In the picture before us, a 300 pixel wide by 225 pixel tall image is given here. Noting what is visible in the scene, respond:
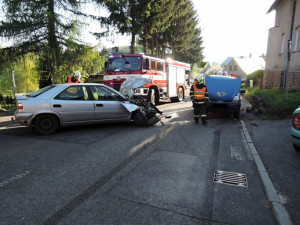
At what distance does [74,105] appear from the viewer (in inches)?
251

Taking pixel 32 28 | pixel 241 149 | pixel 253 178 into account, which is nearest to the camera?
pixel 253 178

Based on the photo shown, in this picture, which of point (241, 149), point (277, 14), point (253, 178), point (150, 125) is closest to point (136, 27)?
point (277, 14)

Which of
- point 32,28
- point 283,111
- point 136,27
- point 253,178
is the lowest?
point 253,178

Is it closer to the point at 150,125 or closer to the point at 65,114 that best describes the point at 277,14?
the point at 150,125

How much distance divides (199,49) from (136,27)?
3144 cm

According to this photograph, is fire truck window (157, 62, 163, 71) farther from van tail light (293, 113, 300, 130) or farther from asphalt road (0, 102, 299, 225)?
van tail light (293, 113, 300, 130)

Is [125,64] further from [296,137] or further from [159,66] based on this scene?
[296,137]

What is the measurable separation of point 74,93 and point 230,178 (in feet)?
16.5

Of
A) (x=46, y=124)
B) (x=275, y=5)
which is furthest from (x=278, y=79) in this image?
(x=46, y=124)

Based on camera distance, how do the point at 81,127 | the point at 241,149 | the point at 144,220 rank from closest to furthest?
the point at 144,220 < the point at 241,149 < the point at 81,127

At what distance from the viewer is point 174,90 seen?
47.7ft

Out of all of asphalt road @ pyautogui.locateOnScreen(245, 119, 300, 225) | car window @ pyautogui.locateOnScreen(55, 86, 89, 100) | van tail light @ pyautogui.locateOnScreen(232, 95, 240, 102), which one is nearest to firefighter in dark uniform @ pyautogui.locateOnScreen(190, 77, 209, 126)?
van tail light @ pyautogui.locateOnScreen(232, 95, 240, 102)

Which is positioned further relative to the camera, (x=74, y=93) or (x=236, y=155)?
(x=74, y=93)

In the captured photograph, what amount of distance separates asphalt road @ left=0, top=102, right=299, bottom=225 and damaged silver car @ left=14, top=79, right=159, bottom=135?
51cm
